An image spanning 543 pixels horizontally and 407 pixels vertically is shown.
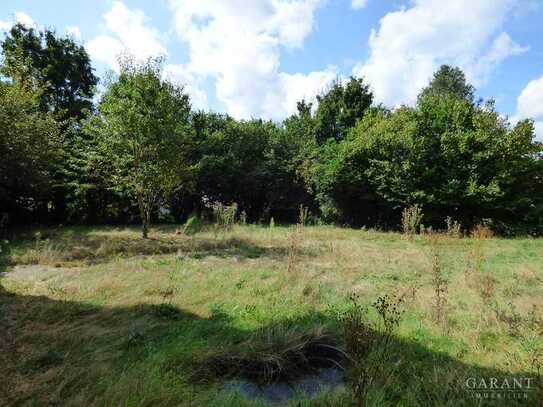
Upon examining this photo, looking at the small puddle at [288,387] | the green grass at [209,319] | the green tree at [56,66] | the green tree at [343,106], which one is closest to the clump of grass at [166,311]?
the green grass at [209,319]

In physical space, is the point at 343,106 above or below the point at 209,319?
above

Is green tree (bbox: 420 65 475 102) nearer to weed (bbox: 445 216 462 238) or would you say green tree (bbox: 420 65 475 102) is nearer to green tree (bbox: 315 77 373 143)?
green tree (bbox: 315 77 373 143)

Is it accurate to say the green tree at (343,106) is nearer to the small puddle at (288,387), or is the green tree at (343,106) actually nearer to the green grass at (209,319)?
the green grass at (209,319)

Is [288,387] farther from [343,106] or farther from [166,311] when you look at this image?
[343,106]

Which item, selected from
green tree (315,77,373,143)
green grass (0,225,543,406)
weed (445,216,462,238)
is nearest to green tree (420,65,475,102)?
green tree (315,77,373,143)

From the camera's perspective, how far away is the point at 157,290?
197 inches

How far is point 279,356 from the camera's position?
296 cm

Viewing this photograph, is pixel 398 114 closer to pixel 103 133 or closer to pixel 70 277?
pixel 103 133

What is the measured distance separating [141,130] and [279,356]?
8.31m

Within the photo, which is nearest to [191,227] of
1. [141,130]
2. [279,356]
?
[141,130]

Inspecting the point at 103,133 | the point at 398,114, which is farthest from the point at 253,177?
the point at 103,133

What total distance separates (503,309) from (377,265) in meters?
2.90

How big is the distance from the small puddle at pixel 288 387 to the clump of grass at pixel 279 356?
7 centimetres

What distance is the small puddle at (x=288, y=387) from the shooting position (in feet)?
Answer: 8.42
